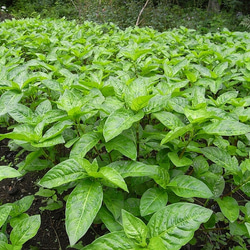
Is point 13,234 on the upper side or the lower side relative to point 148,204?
lower

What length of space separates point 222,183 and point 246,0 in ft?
41.7

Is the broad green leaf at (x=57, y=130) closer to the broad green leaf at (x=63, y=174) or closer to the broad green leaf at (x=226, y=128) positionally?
the broad green leaf at (x=63, y=174)

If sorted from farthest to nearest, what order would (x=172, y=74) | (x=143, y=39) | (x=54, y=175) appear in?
(x=143, y=39)
(x=172, y=74)
(x=54, y=175)

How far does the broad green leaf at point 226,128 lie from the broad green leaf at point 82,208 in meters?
0.63

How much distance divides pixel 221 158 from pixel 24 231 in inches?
44.1

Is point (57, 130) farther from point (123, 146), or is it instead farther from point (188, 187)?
point (188, 187)

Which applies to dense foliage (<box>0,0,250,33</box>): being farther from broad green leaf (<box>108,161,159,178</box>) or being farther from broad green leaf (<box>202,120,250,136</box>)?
broad green leaf (<box>108,161,159,178</box>)

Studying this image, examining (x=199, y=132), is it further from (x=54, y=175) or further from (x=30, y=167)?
(x=30, y=167)

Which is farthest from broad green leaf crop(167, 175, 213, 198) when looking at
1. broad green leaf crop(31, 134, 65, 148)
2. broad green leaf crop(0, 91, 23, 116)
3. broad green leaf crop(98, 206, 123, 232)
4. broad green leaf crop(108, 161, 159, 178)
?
broad green leaf crop(0, 91, 23, 116)

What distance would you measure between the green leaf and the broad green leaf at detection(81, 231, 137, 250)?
0.29 feet

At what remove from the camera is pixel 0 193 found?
7.66ft

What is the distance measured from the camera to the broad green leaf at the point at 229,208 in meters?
1.34

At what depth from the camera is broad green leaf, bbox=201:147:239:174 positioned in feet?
4.46

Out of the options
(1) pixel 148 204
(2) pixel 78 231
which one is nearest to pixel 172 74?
(1) pixel 148 204
